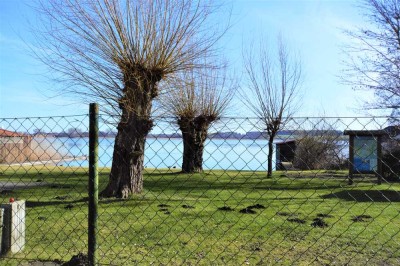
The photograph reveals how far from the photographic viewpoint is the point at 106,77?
9062mm

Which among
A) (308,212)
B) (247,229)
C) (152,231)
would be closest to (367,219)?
(308,212)

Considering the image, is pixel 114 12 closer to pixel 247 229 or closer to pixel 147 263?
pixel 247 229

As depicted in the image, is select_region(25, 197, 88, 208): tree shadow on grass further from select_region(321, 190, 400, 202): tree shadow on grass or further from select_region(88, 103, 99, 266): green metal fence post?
select_region(321, 190, 400, 202): tree shadow on grass

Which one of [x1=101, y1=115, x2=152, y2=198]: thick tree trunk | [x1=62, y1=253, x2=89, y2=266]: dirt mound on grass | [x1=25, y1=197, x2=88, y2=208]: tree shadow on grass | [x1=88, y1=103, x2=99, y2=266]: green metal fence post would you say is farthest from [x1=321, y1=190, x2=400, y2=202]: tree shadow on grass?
[x1=88, y1=103, x2=99, y2=266]: green metal fence post

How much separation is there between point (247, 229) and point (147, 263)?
2175 mm

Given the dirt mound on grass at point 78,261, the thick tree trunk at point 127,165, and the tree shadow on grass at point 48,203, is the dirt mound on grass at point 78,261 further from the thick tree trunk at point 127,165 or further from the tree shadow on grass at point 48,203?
the thick tree trunk at point 127,165

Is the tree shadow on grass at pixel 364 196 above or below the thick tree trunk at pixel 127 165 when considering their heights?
below

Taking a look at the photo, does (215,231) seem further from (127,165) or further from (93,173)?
(127,165)

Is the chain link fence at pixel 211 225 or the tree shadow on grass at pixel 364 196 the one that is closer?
the chain link fence at pixel 211 225

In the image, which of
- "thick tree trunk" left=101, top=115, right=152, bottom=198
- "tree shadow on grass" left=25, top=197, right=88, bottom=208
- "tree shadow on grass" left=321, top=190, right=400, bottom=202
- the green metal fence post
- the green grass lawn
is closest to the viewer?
the green metal fence post

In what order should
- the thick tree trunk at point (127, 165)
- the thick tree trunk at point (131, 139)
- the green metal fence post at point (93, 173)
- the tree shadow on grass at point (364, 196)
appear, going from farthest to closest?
the tree shadow on grass at point (364, 196) → the thick tree trunk at point (127, 165) → the thick tree trunk at point (131, 139) → the green metal fence post at point (93, 173)

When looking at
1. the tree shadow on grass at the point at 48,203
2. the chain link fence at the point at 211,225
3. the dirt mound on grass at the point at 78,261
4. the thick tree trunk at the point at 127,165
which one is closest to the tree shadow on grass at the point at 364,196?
the chain link fence at the point at 211,225

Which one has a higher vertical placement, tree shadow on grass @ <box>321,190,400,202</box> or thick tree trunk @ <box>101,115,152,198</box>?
thick tree trunk @ <box>101,115,152,198</box>

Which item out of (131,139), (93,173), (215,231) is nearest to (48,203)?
(131,139)
